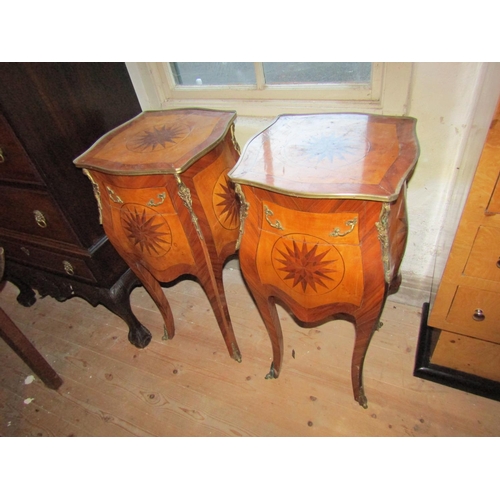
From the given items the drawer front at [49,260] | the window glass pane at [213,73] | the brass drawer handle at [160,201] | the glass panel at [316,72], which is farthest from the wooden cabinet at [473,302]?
the drawer front at [49,260]

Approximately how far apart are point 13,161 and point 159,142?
0.51m

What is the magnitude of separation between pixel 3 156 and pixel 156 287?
76cm

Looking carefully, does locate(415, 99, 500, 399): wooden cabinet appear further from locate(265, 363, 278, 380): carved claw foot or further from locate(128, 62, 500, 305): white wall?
locate(265, 363, 278, 380): carved claw foot

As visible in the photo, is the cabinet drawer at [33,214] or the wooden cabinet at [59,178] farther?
the cabinet drawer at [33,214]

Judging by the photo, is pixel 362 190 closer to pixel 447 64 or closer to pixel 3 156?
pixel 447 64

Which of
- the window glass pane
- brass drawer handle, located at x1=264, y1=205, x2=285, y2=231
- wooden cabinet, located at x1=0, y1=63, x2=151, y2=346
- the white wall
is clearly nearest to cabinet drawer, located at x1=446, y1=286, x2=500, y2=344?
the white wall

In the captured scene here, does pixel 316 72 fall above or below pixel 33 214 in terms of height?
above

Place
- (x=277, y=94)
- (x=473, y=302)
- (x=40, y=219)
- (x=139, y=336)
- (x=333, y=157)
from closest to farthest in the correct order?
(x=333, y=157) < (x=473, y=302) < (x=40, y=219) < (x=277, y=94) < (x=139, y=336)

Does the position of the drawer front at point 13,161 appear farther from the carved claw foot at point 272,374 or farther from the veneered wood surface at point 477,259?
the veneered wood surface at point 477,259

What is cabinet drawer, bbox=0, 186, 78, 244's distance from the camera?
4.09ft

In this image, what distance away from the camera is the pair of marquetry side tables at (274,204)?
84 centimetres

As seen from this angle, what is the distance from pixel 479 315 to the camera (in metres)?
1.05

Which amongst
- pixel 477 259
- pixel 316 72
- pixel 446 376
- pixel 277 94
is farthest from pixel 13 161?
pixel 446 376

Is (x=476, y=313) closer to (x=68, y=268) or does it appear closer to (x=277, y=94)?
(x=277, y=94)
